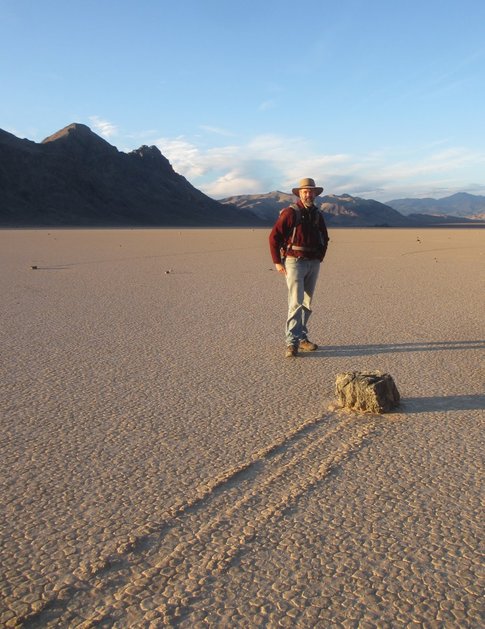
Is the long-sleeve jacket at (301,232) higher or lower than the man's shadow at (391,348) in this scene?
higher

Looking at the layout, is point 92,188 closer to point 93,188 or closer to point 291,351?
point 93,188

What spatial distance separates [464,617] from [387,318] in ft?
21.1

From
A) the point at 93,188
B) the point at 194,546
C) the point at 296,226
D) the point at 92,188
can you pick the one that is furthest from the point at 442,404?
the point at 93,188

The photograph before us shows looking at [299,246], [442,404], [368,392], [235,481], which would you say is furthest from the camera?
[299,246]

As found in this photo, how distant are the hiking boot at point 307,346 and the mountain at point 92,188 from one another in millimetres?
82795

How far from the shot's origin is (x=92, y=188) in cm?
11000

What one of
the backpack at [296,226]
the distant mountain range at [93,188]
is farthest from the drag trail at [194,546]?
the distant mountain range at [93,188]

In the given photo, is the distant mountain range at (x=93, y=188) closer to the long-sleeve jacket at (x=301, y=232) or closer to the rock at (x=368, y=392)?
the long-sleeve jacket at (x=301, y=232)

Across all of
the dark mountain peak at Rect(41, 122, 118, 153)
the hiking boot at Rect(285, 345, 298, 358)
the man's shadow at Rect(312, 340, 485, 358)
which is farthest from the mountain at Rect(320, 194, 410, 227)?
the hiking boot at Rect(285, 345, 298, 358)

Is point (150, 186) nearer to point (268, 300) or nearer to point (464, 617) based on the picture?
point (268, 300)

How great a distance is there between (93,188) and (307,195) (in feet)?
355

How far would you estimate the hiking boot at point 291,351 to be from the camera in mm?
6484

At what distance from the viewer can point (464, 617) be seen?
2.42 m

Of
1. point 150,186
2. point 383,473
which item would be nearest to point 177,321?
point 383,473
